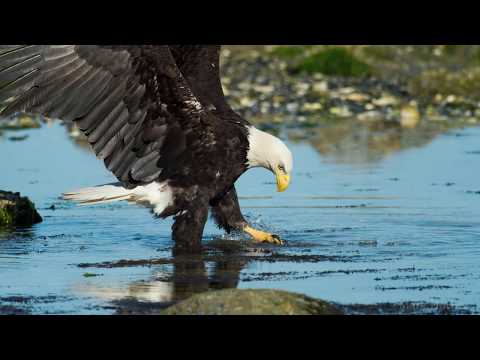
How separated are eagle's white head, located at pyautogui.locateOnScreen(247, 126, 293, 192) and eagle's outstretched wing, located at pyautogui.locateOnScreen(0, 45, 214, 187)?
0.96 feet

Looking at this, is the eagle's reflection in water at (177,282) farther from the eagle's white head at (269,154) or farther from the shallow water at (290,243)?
the eagle's white head at (269,154)

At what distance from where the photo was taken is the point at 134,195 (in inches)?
308

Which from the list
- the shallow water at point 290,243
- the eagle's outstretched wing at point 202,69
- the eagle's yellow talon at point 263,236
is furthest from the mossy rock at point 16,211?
the eagle's yellow talon at point 263,236

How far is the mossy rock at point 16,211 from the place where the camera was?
8438 millimetres

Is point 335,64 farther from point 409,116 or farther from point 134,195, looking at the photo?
point 134,195

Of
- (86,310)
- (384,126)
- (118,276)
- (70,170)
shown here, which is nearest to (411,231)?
(118,276)

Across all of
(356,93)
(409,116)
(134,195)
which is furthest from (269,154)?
(356,93)

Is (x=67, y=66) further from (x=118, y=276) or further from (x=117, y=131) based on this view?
(x=118, y=276)

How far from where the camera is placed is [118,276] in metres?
6.71

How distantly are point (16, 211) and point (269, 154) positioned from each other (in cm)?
194

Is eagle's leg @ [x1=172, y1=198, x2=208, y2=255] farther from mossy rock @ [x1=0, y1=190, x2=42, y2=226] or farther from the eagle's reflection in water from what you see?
mossy rock @ [x1=0, y1=190, x2=42, y2=226]

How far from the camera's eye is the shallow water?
6.22 m

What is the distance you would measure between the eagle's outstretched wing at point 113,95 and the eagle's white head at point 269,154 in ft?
0.96

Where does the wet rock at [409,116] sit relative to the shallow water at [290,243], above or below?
above
